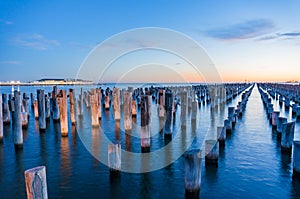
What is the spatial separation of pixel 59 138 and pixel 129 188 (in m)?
6.81

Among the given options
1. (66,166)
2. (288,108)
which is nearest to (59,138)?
(66,166)

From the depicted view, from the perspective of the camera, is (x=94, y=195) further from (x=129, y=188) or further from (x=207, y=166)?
(x=207, y=166)

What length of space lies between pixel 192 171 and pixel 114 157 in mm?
2290

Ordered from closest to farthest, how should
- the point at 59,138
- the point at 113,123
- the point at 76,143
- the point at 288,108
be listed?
1. the point at 76,143
2. the point at 59,138
3. the point at 113,123
4. the point at 288,108

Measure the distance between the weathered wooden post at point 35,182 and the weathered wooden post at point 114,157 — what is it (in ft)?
8.52

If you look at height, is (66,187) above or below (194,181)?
below

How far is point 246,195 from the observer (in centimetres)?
660

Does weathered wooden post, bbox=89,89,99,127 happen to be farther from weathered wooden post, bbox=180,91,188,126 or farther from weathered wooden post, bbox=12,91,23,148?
weathered wooden post, bbox=180,91,188,126

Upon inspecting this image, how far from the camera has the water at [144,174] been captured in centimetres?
674

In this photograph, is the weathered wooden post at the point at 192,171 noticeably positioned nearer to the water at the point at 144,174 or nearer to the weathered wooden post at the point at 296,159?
the water at the point at 144,174

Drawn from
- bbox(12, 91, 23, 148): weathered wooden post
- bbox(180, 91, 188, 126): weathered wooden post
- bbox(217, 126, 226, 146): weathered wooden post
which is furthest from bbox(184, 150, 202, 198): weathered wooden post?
bbox(180, 91, 188, 126): weathered wooden post

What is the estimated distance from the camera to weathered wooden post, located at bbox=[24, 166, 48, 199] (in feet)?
14.0

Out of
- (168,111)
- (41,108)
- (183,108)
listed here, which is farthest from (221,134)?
(41,108)

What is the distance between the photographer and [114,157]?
23.0 ft
